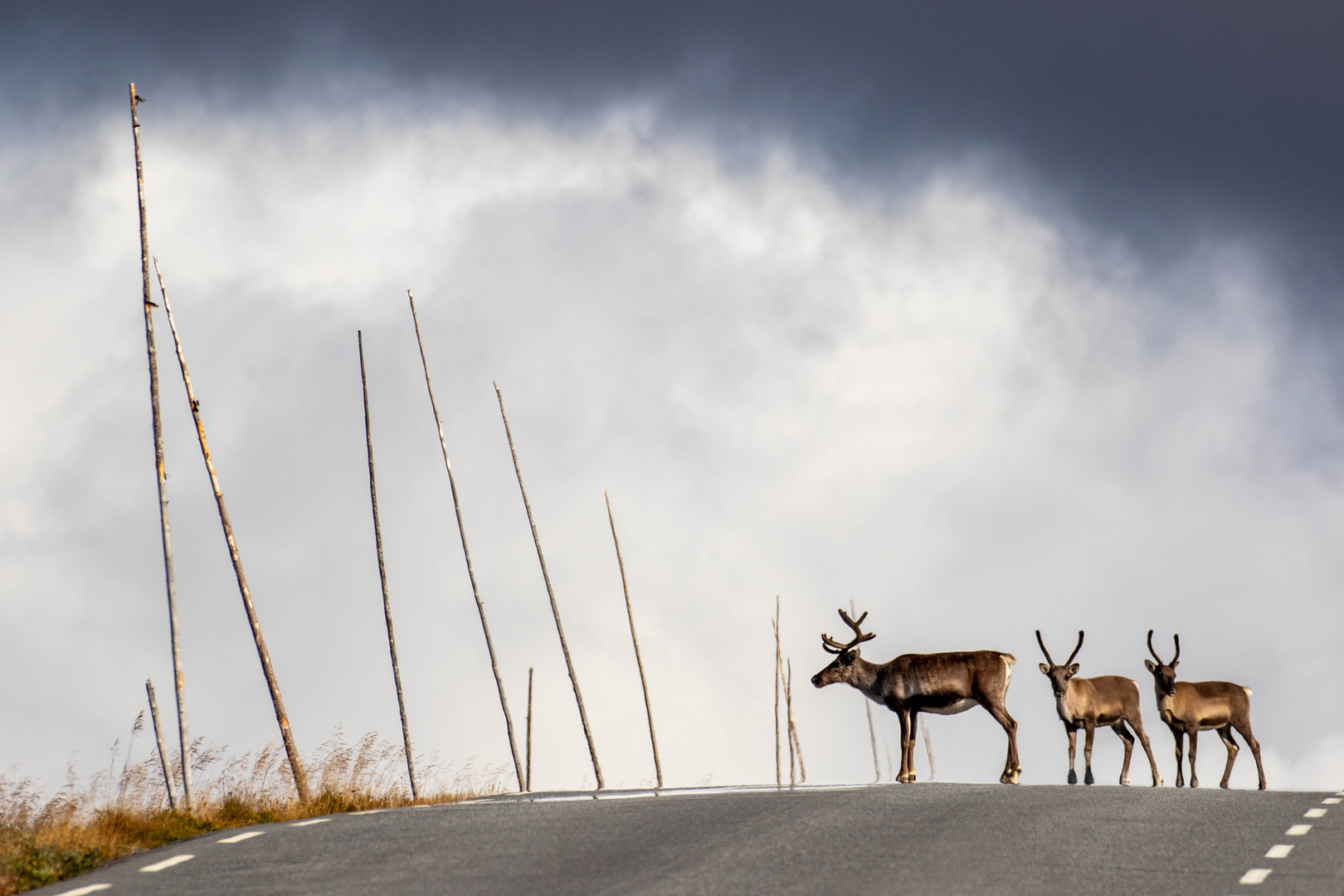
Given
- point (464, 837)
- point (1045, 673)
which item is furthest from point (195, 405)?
point (1045, 673)

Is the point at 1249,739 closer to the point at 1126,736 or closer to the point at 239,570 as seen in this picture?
the point at 1126,736

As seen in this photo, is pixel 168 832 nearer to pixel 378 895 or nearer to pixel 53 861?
pixel 53 861

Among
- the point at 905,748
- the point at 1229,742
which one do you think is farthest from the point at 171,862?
the point at 1229,742

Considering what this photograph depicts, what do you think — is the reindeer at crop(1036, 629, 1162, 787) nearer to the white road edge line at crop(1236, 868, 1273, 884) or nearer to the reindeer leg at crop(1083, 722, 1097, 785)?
the reindeer leg at crop(1083, 722, 1097, 785)

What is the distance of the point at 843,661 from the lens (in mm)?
22688

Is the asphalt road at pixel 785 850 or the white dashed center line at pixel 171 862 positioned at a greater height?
the white dashed center line at pixel 171 862

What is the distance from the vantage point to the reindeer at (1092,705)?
75.9 feet

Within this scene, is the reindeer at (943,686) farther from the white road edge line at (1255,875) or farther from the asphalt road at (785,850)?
the white road edge line at (1255,875)

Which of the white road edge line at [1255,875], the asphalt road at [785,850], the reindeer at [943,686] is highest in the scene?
the reindeer at [943,686]

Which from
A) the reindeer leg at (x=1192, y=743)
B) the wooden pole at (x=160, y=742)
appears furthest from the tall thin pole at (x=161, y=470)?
the reindeer leg at (x=1192, y=743)

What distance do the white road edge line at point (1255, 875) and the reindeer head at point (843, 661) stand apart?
13607 mm

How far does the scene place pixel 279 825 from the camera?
38.8 ft

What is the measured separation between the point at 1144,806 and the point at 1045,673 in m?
11.3

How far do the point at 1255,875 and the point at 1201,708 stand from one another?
17.3 m
